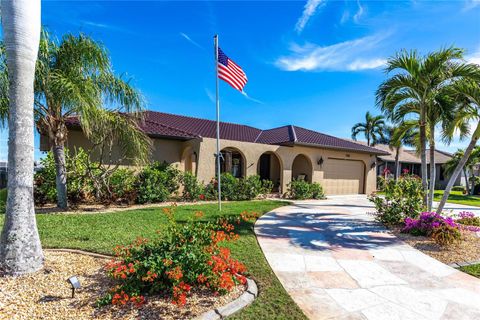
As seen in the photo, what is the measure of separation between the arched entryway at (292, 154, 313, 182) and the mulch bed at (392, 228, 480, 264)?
34.1 feet

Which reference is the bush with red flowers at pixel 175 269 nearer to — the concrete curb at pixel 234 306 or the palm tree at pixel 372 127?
the concrete curb at pixel 234 306

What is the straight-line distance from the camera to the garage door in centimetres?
1872

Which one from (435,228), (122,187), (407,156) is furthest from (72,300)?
(407,156)

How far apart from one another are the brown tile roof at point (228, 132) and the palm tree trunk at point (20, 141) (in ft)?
32.3

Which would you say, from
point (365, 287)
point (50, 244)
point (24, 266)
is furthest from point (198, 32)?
point (365, 287)

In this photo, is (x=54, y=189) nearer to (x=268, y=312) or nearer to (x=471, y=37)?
(x=268, y=312)

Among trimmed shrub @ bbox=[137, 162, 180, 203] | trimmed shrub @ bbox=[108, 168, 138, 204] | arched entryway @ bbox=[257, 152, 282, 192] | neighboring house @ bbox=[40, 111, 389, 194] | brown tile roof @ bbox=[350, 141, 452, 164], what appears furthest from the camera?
brown tile roof @ bbox=[350, 141, 452, 164]

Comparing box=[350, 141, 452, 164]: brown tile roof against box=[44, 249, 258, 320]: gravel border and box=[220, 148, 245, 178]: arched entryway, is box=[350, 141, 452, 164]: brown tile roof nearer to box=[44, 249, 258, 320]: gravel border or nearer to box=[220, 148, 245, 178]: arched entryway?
box=[220, 148, 245, 178]: arched entryway

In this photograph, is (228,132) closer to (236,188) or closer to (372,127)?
(236,188)

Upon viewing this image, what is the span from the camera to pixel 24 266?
376cm

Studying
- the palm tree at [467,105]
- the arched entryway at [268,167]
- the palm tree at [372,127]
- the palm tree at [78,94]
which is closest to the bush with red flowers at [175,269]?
the palm tree at [78,94]

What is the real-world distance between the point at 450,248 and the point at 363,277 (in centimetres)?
330

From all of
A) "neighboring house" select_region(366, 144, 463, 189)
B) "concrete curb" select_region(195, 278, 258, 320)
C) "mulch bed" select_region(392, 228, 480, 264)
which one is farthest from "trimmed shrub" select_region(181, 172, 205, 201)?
"neighboring house" select_region(366, 144, 463, 189)

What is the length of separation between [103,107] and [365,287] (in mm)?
8924
